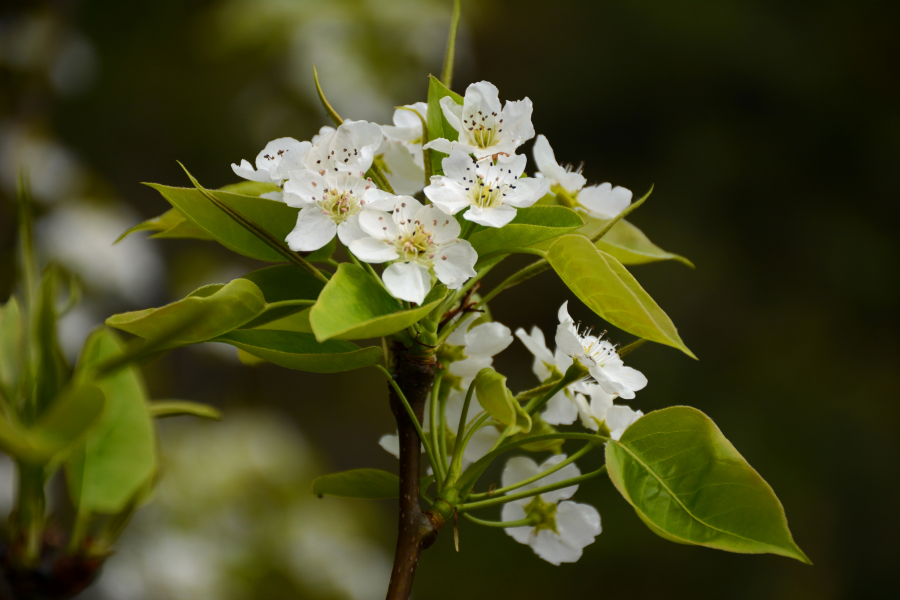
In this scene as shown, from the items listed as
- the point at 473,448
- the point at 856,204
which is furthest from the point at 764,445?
the point at 473,448

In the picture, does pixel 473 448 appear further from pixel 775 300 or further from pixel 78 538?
pixel 775 300

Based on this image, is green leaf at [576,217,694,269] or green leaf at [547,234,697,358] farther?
green leaf at [576,217,694,269]

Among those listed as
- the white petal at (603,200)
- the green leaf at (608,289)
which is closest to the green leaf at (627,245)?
the white petal at (603,200)

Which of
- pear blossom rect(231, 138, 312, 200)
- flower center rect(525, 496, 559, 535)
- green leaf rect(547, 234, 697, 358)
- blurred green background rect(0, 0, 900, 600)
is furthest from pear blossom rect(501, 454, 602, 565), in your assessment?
blurred green background rect(0, 0, 900, 600)

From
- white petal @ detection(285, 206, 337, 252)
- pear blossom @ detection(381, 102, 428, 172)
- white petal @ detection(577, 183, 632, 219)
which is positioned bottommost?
white petal @ detection(285, 206, 337, 252)

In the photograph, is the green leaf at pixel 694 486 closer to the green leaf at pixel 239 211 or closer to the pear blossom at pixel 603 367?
the pear blossom at pixel 603 367

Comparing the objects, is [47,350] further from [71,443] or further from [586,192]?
[586,192]

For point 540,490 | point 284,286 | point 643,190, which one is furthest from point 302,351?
point 643,190

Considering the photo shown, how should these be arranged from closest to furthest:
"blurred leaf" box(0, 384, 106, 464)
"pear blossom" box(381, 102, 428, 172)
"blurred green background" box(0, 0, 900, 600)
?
1. "blurred leaf" box(0, 384, 106, 464)
2. "pear blossom" box(381, 102, 428, 172)
3. "blurred green background" box(0, 0, 900, 600)

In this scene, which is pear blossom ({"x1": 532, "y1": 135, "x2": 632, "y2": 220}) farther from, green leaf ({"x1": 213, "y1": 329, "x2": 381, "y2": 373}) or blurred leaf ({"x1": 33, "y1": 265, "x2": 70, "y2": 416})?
blurred leaf ({"x1": 33, "y1": 265, "x2": 70, "y2": 416})
